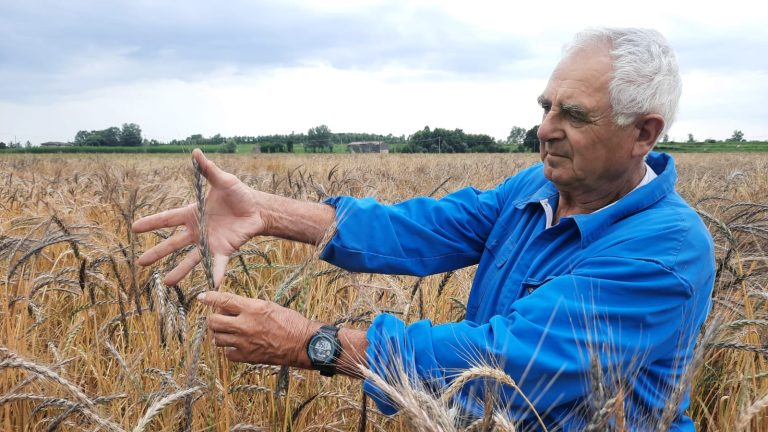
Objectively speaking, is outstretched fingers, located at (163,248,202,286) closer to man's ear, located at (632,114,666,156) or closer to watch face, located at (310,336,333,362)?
watch face, located at (310,336,333,362)

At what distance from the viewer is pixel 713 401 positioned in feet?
8.59

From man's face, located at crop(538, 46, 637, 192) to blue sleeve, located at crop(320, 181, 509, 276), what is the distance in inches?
21.5

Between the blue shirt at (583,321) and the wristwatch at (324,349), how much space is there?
109 millimetres

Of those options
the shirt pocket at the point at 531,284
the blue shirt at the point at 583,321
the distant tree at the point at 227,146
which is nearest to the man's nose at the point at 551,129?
the blue shirt at the point at 583,321

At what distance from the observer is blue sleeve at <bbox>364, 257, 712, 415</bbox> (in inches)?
58.4

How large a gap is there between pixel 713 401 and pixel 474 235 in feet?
4.26

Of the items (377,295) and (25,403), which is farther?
(377,295)

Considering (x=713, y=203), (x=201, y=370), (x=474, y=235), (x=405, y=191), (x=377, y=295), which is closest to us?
(x=201, y=370)

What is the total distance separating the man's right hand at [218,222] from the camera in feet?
6.53

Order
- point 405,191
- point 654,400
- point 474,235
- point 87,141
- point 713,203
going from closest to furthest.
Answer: point 654,400, point 474,235, point 713,203, point 405,191, point 87,141

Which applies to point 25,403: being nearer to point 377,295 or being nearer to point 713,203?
point 377,295

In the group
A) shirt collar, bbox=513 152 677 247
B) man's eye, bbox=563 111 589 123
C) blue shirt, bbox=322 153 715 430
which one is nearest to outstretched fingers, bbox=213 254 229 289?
blue shirt, bbox=322 153 715 430

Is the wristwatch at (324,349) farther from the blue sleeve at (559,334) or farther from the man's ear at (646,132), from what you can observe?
the man's ear at (646,132)

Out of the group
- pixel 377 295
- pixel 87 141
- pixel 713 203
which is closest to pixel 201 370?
pixel 377 295
